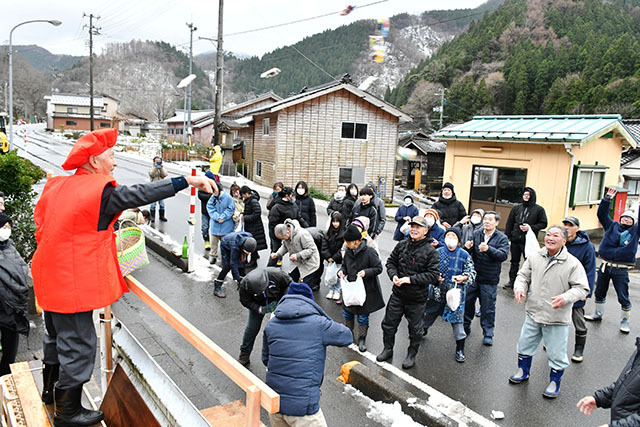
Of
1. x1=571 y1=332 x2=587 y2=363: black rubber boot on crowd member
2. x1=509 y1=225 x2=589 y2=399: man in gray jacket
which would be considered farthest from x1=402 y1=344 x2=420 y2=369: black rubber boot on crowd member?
x1=571 y1=332 x2=587 y2=363: black rubber boot on crowd member

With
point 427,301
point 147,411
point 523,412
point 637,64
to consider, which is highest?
point 637,64

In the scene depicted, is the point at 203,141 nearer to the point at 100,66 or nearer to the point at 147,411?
the point at 147,411

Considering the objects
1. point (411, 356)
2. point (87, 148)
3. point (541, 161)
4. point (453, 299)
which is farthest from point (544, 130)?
point (87, 148)

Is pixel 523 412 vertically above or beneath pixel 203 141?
beneath

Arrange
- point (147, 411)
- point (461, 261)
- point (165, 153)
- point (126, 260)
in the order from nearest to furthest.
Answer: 1. point (147, 411)
2. point (461, 261)
3. point (126, 260)
4. point (165, 153)

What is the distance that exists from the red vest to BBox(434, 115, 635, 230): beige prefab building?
14.4 metres

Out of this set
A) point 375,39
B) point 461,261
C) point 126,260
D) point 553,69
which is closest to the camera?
point 461,261

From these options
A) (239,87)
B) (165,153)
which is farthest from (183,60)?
(165,153)

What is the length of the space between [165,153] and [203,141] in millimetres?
17865

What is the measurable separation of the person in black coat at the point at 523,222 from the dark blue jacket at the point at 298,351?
283 inches

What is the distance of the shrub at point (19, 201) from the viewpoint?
24.2ft

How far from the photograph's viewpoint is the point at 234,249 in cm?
789

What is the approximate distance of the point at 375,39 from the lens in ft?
46.9

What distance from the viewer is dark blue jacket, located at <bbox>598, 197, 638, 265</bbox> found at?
7207 mm
